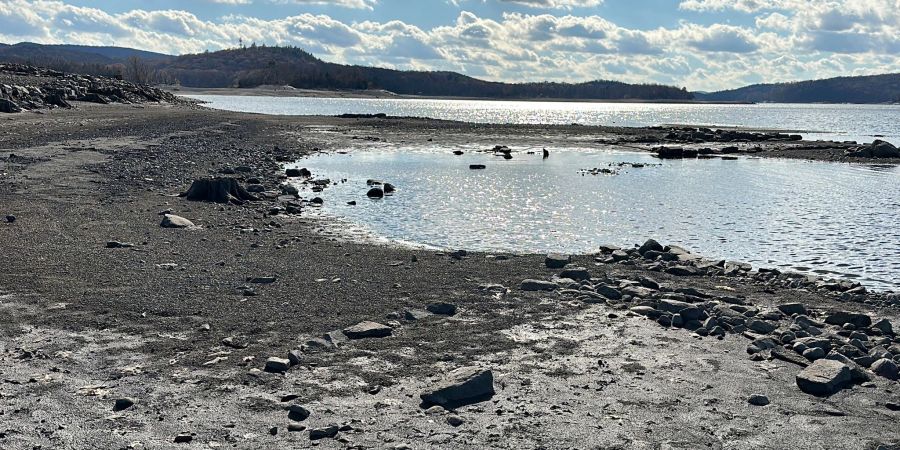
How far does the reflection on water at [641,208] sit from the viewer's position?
1931cm

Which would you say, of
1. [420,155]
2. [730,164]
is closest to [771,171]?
[730,164]

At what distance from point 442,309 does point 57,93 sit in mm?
59904

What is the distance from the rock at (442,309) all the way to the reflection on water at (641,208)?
22.3 ft

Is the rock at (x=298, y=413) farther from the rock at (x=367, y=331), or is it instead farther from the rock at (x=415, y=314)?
the rock at (x=415, y=314)

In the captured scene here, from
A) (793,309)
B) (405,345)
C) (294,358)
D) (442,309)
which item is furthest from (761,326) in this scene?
(294,358)

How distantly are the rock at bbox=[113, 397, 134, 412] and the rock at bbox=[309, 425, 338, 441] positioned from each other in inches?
76.3

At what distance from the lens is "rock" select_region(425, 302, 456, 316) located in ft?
37.4

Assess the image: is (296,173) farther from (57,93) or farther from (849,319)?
(57,93)

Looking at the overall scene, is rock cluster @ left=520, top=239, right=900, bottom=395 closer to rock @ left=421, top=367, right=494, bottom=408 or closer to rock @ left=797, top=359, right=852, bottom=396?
rock @ left=797, top=359, right=852, bottom=396

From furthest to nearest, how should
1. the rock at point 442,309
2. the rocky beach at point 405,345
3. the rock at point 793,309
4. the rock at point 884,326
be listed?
the rock at point 793,309, the rock at point 442,309, the rock at point 884,326, the rocky beach at point 405,345

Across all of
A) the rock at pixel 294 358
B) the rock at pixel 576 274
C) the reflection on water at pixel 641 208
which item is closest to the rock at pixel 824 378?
the rock at pixel 576 274

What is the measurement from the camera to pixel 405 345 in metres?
9.85

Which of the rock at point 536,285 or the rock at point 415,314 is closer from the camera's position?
the rock at point 415,314

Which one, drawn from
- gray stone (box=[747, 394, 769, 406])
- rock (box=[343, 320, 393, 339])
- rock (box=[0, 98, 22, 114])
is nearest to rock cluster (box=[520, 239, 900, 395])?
gray stone (box=[747, 394, 769, 406])
